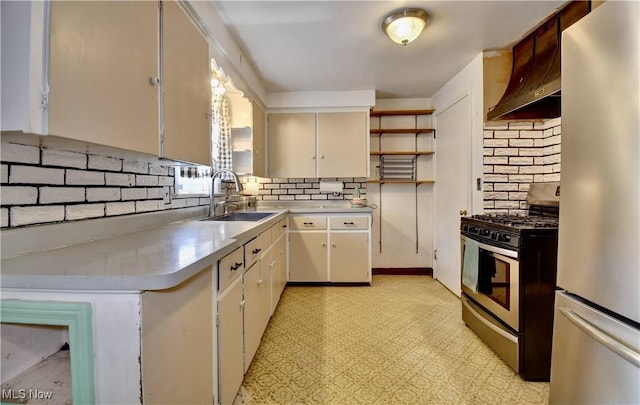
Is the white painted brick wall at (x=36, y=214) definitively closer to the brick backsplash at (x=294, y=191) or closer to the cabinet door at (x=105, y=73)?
the cabinet door at (x=105, y=73)

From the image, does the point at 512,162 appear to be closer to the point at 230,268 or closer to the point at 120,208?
the point at 230,268

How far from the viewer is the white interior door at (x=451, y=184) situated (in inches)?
108

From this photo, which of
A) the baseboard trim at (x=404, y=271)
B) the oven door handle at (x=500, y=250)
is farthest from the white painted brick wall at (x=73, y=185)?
the baseboard trim at (x=404, y=271)

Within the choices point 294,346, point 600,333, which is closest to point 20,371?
point 294,346

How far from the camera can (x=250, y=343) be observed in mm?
1614

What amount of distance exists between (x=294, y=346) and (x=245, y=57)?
238 cm

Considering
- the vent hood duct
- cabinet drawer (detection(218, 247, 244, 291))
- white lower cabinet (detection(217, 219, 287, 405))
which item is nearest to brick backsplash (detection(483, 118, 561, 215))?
the vent hood duct

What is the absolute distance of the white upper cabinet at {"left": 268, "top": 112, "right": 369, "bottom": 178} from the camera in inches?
133

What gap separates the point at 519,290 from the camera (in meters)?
1.62

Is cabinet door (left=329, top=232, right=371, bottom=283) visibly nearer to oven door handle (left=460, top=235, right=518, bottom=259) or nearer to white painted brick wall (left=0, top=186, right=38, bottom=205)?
oven door handle (left=460, top=235, right=518, bottom=259)

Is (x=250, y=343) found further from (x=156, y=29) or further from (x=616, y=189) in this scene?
(x=616, y=189)

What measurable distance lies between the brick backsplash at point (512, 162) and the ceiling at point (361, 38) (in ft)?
2.35

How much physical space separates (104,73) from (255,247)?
1.11m

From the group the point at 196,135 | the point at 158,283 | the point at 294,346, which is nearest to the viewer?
the point at 158,283
